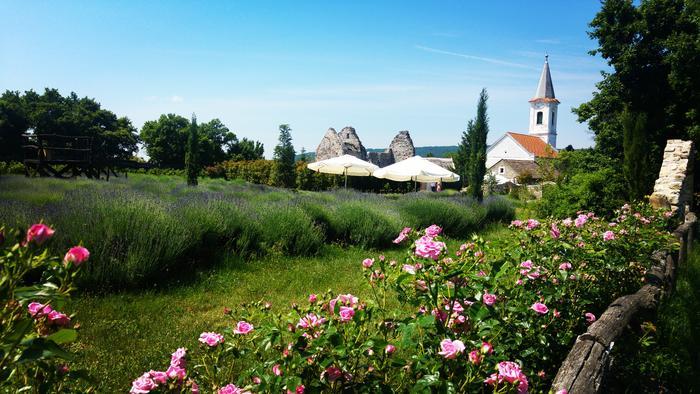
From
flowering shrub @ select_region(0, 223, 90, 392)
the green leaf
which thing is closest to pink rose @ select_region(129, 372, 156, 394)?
flowering shrub @ select_region(0, 223, 90, 392)

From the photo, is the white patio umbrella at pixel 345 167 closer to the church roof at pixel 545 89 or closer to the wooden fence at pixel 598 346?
the wooden fence at pixel 598 346

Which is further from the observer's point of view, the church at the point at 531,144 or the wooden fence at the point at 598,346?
the church at the point at 531,144

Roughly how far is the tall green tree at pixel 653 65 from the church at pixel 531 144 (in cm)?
2275

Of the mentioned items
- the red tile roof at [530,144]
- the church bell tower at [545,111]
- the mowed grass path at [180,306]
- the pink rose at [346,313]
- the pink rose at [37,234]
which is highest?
the church bell tower at [545,111]

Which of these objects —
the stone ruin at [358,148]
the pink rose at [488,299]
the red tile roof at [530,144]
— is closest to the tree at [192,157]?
the pink rose at [488,299]

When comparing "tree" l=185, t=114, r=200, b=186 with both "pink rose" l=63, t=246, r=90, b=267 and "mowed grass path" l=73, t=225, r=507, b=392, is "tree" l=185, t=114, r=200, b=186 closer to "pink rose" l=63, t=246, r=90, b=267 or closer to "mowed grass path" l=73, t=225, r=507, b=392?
"mowed grass path" l=73, t=225, r=507, b=392

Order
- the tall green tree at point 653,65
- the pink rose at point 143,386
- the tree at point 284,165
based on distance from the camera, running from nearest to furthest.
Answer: the pink rose at point 143,386
the tall green tree at point 653,65
the tree at point 284,165

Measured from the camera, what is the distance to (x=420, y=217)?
28.9 feet

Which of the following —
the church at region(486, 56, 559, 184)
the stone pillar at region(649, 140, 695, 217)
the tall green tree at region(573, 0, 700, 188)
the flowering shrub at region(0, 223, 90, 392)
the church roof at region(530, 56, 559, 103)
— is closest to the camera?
the flowering shrub at region(0, 223, 90, 392)

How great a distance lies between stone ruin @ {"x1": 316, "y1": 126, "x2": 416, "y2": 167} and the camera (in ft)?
129

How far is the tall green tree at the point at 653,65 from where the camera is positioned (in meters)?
13.9

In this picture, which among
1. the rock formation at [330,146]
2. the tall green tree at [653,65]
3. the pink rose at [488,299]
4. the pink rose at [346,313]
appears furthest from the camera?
the rock formation at [330,146]

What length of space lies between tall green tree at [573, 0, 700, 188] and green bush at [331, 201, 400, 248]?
37.7 feet

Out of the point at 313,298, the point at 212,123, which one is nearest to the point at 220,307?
the point at 313,298
